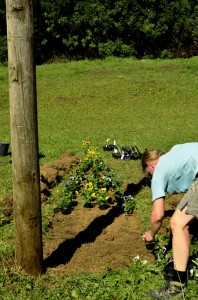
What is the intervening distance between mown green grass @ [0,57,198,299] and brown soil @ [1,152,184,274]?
8.9 inches

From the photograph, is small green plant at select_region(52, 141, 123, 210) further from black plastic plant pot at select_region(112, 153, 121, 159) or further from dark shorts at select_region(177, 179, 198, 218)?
dark shorts at select_region(177, 179, 198, 218)

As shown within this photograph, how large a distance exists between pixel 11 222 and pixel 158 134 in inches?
228

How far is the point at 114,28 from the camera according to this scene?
2702 centimetres

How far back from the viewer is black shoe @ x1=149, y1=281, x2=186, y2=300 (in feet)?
13.8

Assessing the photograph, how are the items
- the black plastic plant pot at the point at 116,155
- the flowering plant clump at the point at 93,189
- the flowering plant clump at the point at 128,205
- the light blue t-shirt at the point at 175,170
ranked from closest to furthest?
the light blue t-shirt at the point at 175,170 → the flowering plant clump at the point at 128,205 → the flowering plant clump at the point at 93,189 → the black plastic plant pot at the point at 116,155

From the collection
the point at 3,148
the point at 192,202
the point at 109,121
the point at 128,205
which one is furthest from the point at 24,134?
the point at 109,121

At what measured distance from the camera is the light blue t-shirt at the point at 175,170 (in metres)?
4.44

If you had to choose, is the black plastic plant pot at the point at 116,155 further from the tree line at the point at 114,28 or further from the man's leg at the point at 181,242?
the tree line at the point at 114,28

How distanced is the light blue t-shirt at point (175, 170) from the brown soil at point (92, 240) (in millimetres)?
1007

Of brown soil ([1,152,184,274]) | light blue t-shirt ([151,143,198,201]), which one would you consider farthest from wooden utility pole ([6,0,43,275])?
light blue t-shirt ([151,143,198,201])

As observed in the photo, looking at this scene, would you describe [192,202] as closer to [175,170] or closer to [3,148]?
[175,170]

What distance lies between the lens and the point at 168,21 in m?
26.9

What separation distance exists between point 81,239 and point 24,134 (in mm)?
1867

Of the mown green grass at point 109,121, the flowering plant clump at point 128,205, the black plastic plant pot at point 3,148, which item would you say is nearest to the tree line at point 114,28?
the mown green grass at point 109,121
